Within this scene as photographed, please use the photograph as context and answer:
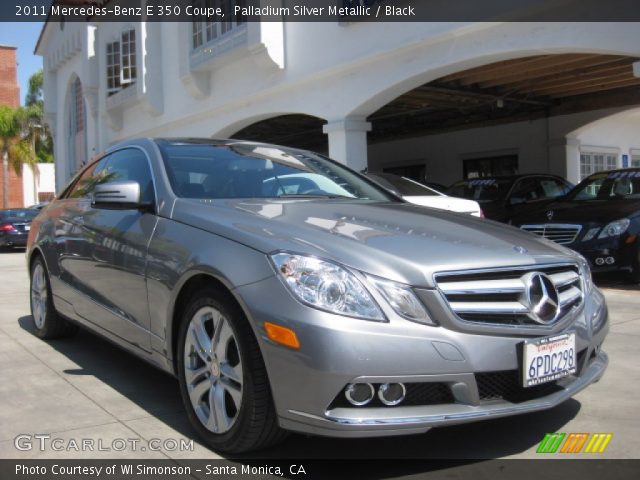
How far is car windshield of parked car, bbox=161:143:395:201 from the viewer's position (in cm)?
388

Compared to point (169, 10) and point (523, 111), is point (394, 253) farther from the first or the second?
point (169, 10)

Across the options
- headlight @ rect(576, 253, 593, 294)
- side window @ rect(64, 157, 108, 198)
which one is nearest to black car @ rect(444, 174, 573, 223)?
side window @ rect(64, 157, 108, 198)

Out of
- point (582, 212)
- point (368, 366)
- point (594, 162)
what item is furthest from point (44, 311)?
point (594, 162)

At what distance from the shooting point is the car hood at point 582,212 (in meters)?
7.84

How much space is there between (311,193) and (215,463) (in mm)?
1778

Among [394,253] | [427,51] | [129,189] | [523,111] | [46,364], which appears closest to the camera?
[394,253]

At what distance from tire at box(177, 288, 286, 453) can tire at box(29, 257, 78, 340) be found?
2473mm

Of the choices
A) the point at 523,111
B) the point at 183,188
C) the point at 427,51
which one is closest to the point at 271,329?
the point at 183,188

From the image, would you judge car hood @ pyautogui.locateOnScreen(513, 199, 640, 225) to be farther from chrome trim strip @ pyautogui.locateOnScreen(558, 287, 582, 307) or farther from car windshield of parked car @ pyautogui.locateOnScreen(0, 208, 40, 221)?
car windshield of parked car @ pyautogui.locateOnScreen(0, 208, 40, 221)

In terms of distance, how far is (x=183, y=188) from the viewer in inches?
149

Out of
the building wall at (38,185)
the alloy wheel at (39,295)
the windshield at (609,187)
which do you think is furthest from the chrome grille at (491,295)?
the building wall at (38,185)

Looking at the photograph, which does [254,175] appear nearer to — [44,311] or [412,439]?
[412,439]

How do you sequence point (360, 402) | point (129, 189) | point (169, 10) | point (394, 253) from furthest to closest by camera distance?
point (169, 10) < point (129, 189) < point (394, 253) < point (360, 402)

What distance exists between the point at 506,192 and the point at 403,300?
335 inches
